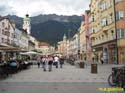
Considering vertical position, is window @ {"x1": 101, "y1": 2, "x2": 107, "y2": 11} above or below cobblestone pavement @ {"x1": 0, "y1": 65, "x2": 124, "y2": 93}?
above

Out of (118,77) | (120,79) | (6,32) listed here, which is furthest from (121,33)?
(120,79)

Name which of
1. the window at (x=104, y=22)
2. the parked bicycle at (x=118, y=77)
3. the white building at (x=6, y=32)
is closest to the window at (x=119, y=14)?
the window at (x=104, y=22)

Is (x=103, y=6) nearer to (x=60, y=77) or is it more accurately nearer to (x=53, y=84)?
(x=60, y=77)

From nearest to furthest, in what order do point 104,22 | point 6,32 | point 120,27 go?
point 120,27, point 104,22, point 6,32

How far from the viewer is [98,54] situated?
85688 mm

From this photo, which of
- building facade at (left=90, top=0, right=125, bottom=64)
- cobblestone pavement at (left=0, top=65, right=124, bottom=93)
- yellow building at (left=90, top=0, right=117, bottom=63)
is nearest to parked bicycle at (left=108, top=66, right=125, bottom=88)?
cobblestone pavement at (left=0, top=65, right=124, bottom=93)

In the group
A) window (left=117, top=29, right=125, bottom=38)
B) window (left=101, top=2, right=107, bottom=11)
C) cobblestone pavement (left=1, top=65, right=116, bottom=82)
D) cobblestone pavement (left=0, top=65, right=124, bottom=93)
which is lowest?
cobblestone pavement (left=0, top=65, right=124, bottom=93)

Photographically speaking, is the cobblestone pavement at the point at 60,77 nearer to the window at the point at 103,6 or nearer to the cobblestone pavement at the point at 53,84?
the cobblestone pavement at the point at 53,84

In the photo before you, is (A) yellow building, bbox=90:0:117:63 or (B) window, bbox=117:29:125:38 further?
Result: (A) yellow building, bbox=90:0:117:63

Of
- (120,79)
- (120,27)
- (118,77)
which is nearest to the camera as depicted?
(120,79)

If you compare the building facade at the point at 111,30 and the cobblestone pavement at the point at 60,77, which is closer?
the cobblestone pavement at the point at 60,77

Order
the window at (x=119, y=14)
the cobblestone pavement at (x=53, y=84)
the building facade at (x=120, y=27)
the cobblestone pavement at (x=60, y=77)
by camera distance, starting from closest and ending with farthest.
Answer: the cobblestone pavement at (x=53, y=84), the cobblestone pavement at (x=60, y=77), the building facade at (x=120, y=27), the window at (x=119, y=14)

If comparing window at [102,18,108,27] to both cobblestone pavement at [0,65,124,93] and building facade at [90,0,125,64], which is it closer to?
building facade at [90,0,125,64]

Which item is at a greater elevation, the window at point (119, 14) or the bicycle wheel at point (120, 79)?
the window at point (119, 14)
